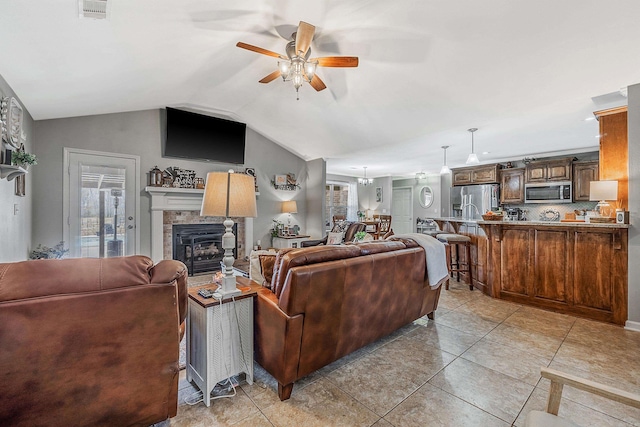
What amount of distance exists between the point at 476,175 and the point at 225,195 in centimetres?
670

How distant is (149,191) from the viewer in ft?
15.2

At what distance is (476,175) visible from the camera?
6824 millimetres

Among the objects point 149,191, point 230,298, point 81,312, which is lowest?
point 230,298

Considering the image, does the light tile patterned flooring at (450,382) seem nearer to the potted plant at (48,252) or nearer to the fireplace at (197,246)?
the potted plant at (48,252)

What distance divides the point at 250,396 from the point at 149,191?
3990 mm

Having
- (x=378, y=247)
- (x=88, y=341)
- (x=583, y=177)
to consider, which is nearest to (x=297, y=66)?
(x=378, y=247)

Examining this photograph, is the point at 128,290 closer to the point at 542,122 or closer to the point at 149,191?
the point at 149,191

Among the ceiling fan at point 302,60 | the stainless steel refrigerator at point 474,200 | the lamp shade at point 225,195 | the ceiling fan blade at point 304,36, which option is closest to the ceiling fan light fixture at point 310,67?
the ceiling fan at point 302,60

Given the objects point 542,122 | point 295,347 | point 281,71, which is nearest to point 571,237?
point 542,122

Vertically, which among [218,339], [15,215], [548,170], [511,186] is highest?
[548,170]

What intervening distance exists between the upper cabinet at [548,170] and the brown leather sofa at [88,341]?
6910 mm

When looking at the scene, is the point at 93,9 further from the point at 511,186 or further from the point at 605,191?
the point at 511,186

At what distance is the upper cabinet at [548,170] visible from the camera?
18.1 feet

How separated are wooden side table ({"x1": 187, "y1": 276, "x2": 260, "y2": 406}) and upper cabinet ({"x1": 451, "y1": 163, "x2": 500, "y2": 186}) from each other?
21.4 ft
